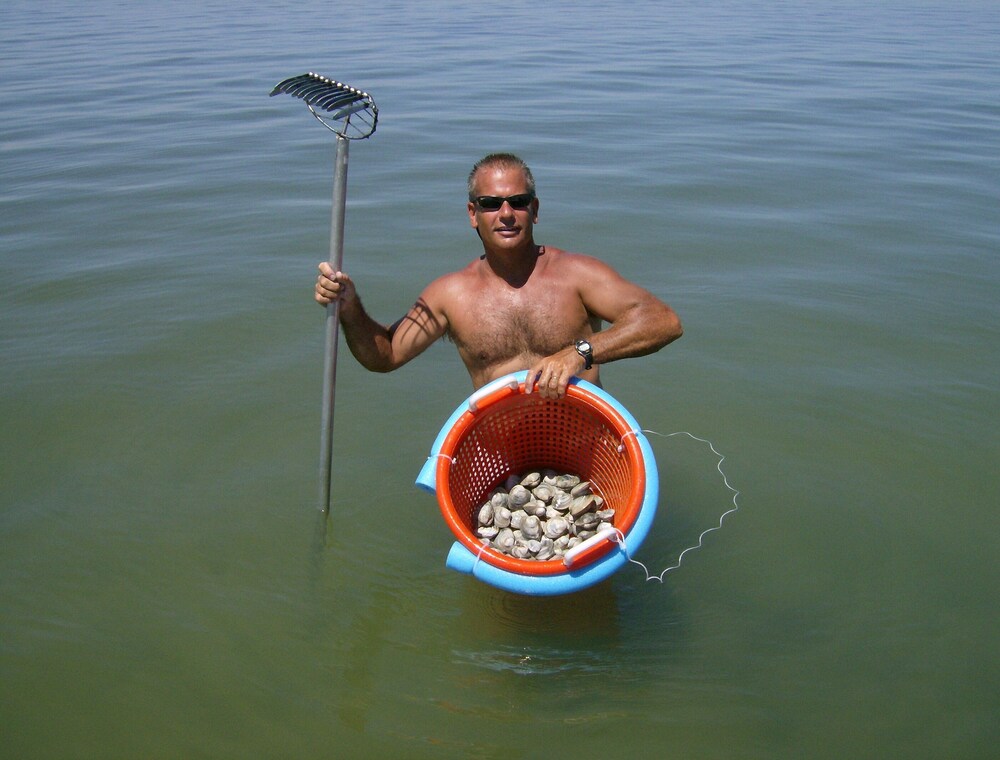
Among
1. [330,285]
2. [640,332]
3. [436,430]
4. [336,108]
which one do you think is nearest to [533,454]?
[640,332]

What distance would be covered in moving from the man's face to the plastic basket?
568 millimetres

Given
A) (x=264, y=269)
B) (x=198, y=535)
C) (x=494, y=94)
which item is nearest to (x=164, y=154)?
(x=264, y=269)

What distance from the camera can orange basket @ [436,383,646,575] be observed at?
3.05 metres

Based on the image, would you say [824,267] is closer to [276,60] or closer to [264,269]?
[264,269]

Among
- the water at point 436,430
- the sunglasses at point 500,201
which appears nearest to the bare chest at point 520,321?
the sunglasses at point 500,201

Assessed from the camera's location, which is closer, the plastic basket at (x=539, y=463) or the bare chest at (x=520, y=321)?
the plastic basket at (x=539, y=463)

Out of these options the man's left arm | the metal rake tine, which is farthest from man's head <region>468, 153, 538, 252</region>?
the metal rake tine

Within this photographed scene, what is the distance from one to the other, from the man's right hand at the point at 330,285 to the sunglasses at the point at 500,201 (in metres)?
0.57

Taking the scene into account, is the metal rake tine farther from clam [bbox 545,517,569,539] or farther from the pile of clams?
clam [bbox 545,517,569,539]

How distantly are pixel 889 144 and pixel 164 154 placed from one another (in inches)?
257

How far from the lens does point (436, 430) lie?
4.88 meters

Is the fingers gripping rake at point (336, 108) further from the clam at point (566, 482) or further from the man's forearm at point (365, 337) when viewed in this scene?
the clam at point (566, 482)

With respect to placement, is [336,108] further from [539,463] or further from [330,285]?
[539,463]

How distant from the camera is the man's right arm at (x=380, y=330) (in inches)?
132
